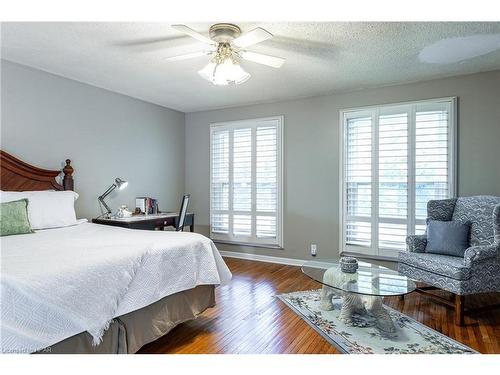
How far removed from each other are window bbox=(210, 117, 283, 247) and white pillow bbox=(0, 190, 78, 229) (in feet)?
7.57

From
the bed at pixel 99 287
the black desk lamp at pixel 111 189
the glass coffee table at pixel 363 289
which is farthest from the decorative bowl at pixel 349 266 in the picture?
the black desk lamp at pixel 111 189

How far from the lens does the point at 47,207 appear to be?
9.78 feet

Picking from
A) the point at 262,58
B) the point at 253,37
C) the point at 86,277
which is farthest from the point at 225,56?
the point at 86,277

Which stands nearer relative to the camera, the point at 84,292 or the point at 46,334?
the point at 46,334

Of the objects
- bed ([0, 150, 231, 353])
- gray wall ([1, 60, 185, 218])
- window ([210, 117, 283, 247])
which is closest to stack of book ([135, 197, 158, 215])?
gray wall ([1, 60, 185, 218])

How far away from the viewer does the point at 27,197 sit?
114 inches

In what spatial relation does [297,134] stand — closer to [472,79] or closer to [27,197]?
[472,79]

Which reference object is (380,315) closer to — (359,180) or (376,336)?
(376,336)

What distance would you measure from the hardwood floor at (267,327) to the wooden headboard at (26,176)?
2157 millimetres

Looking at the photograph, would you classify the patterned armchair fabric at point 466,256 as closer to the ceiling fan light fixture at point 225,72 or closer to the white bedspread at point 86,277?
the white bedspread at point 86,277

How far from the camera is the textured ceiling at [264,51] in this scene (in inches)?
97.7

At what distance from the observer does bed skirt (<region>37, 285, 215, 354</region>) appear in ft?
5.44

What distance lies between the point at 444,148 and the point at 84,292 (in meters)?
3.85
